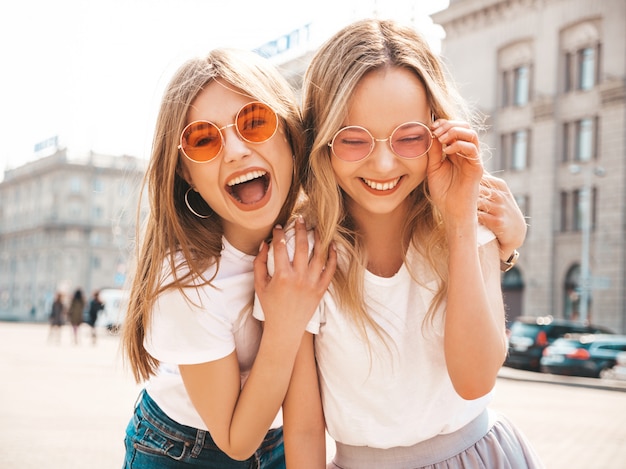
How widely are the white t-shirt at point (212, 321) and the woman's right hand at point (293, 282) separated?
128mm

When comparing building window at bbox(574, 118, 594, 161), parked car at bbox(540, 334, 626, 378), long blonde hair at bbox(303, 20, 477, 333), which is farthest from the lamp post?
long blonde hair at bbox(303, 20, 477, 333)

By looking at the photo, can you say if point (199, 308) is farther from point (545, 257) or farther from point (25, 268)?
point (25, 268)

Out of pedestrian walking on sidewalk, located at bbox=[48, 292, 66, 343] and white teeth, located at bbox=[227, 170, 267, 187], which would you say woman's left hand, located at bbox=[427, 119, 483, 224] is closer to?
white teeth, located at bbox=[227, 170, 267, 187]

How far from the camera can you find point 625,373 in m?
18.1

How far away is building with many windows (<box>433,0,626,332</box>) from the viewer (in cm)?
3250

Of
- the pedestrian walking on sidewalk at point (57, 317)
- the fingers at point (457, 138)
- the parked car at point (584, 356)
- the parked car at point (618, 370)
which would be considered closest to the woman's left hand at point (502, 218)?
the fingers at point (457, 138)

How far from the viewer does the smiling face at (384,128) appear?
2.28 m

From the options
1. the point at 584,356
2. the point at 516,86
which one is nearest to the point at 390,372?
the point at 584,356

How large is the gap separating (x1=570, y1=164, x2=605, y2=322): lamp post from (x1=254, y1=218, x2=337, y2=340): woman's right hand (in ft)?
95.3

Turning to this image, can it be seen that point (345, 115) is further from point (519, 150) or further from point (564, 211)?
point (519, 150)

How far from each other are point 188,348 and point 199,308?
0.13m

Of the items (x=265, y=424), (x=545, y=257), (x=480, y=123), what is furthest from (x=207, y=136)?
(x=545, y=257)

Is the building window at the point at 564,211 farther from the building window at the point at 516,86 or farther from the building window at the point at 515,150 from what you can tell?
the building window at the point at 516,86

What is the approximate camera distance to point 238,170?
2443mm
